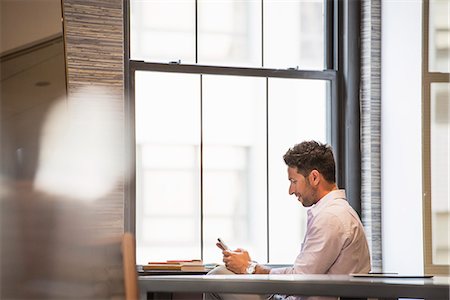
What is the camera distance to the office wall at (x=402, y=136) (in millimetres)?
4426

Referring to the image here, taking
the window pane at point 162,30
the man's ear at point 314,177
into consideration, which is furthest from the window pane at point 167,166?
the man's ear at point 314,177

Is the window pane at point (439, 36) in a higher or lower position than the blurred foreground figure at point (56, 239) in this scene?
higher

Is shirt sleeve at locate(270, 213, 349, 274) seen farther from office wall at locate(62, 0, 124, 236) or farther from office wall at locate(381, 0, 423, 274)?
office wall at locate(381, 0, 423, 274)

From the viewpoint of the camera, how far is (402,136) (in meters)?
4.52

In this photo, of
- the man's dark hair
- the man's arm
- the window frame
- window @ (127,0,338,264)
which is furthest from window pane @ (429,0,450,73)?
the man's arm

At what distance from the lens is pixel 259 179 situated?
4.64 meters

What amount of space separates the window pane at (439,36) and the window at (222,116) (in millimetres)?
658

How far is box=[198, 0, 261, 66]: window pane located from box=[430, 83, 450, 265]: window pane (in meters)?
1.08

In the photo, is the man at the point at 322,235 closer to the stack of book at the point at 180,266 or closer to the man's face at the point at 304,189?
the man's face at the point at 304,189

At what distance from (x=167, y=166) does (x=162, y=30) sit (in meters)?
0.79

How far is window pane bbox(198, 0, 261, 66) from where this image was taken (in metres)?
4.59

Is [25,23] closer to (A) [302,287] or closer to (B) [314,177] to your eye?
(A) [302,287]

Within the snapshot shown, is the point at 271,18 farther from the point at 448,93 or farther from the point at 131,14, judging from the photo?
the point at 448,93

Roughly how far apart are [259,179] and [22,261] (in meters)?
3.98
